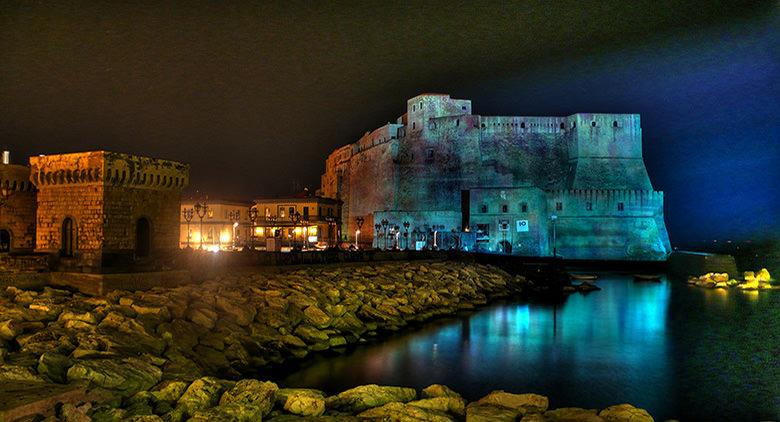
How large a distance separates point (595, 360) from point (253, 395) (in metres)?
9.93

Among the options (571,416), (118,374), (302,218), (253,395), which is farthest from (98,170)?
(302,218)

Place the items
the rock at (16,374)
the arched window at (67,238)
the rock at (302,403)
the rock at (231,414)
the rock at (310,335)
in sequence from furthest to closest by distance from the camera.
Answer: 1. the arched window at (67,238)
2. the rock at (310,335)
3. the rock at (302,403)
4. the rock at (16,374)
5. the rock at (231,414)

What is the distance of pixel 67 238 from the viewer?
1602 cm

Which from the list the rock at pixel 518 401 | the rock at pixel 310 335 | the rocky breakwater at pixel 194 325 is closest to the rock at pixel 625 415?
the rock at pixel 518 401

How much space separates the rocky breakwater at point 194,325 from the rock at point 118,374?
0.05 ft

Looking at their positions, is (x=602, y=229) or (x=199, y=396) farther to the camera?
(x=602, y=229)

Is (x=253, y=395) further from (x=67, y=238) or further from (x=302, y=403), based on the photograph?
(x=67, y=238)

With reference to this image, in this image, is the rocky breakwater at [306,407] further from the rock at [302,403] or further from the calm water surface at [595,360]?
the calm water surface at [595,360]

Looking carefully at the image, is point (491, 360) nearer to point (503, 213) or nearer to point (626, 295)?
point (626, 295)

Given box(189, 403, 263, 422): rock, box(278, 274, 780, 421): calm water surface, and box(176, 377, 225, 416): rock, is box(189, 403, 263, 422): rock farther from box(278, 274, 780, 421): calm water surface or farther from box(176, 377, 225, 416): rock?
box(278, 274, 780, 421): calm water surface

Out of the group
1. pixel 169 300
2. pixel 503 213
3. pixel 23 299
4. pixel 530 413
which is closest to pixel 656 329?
pixel 530 413

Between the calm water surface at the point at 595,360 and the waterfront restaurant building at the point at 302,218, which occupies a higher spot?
the waterfront restaurant building at the point at 302,218

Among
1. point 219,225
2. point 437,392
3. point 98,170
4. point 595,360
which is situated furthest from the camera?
point 219,225

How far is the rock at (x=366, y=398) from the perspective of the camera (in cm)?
795
